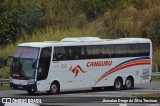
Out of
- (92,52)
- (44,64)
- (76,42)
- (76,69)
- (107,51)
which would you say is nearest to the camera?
(44,64)

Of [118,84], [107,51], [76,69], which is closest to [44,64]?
[76,69]

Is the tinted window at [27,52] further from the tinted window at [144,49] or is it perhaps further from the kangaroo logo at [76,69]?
the tinted window at [144,49]

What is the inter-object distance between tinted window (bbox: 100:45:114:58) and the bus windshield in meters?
4.56

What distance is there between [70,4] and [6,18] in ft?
25.6

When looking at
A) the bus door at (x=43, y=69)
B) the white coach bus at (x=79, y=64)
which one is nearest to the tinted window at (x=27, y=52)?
the white coach bus at (x=79, y=64)

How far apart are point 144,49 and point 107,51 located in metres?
3.15

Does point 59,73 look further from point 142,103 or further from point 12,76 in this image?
Result: point 142,103

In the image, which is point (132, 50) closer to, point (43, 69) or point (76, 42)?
point (76, 42)

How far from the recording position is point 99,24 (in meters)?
57.5

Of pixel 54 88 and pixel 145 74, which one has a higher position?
pixel 145 74

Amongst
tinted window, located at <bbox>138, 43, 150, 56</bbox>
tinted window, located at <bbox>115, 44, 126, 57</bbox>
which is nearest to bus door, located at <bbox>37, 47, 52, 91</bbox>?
tinted window, located at <bbox>115, 44, 126, 57</bbox>

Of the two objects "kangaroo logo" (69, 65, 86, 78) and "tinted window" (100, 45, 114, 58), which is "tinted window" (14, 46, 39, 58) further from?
"tinted window" (100, 45, 114, 58)

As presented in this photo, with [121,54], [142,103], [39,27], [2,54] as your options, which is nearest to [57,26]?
[39,27]

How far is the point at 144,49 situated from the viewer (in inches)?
1436
